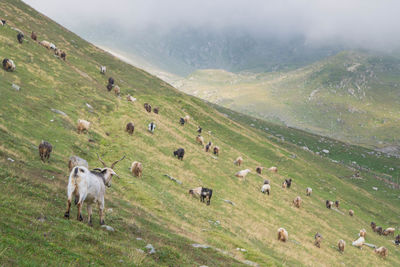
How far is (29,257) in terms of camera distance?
769cm

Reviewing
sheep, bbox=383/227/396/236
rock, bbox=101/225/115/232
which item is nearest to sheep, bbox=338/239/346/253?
sheep, bbox=383/227/396/236

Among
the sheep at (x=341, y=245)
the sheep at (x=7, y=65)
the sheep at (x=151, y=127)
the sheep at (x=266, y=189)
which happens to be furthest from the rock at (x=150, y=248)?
the sheep at (x=7, y=65)

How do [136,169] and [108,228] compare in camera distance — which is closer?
[108,228]

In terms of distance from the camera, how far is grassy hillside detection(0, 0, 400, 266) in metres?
10.9

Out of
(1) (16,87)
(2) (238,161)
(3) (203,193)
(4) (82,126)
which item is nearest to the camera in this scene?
(3) (203,193)

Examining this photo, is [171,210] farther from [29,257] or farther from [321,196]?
[321,196]

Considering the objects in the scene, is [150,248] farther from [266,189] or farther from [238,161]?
[238,161]

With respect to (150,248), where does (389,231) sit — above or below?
below

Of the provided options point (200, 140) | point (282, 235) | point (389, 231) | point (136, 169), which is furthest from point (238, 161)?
point (389, 231)

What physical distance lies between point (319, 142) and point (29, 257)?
5512 inches

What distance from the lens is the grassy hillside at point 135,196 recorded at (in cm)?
1094

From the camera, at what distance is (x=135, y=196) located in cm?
2333

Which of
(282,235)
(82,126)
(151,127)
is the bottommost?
(282,235)

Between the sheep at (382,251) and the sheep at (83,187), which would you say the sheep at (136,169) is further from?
the sheep at (382,251)
